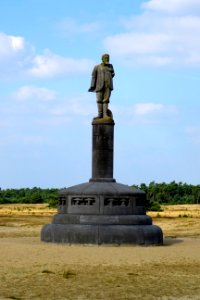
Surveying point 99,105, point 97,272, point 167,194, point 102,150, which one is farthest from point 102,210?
point 167,194

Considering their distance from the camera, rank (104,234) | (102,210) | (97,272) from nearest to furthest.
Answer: (97,272) → (104,234) → (102,210)

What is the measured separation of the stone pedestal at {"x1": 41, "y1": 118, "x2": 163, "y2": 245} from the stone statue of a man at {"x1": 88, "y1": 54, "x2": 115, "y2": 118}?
2101 millimetres

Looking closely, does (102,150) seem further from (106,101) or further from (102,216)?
(102,216)

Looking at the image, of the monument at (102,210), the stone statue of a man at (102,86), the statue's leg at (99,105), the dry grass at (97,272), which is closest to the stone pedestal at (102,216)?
the monument at (102,210)

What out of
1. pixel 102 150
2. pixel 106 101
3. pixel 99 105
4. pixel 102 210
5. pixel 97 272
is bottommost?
pixel 97 272

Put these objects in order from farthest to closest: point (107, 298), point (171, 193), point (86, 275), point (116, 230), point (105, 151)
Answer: point (171, 193) < point (105, 151) < point (116, 230) < point (86, 275) < point (107, 298)

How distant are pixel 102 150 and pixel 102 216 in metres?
2.46

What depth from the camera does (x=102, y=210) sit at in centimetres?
2081

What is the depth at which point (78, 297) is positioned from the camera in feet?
37.8

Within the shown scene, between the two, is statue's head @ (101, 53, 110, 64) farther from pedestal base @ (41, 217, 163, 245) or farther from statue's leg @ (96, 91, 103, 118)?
pedestal base @ (41, 217, 163, 245)

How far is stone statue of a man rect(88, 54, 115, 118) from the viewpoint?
73.5 ft

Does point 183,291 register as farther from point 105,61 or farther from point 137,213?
point 105,61

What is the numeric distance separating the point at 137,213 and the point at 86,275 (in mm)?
7314

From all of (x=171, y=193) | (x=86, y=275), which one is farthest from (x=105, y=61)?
(x=171, y=193)
